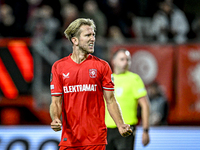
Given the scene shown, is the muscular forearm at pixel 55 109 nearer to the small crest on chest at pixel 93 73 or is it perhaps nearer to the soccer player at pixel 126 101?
the small crest on chest at pixel 93 73

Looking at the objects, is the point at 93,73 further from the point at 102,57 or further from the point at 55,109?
the point at 102,57

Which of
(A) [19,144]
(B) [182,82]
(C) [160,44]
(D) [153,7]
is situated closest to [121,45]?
(C) [160,44]

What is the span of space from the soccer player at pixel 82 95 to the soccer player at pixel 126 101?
1.57 m

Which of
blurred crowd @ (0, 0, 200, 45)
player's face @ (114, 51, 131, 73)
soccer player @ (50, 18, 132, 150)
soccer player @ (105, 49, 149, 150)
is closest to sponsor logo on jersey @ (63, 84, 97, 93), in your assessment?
soccer player @ (50, 18, 132, 150)

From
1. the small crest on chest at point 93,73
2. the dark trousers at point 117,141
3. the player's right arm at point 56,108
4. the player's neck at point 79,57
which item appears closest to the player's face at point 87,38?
the player's neck at point 79,57

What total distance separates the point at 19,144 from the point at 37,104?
2.04 metres

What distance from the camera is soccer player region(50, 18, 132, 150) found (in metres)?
4.20

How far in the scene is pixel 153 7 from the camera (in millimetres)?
11852

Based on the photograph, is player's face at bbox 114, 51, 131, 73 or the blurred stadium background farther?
the blurred stadium background

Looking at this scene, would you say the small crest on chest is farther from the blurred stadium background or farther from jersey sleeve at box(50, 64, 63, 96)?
the blurred stadium background

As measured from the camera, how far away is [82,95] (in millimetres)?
4207

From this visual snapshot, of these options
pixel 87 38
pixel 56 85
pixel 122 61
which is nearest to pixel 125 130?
pixel 56 85

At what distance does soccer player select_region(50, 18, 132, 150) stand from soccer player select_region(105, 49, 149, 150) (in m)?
1.57

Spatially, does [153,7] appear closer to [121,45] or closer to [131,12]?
[131,12]
